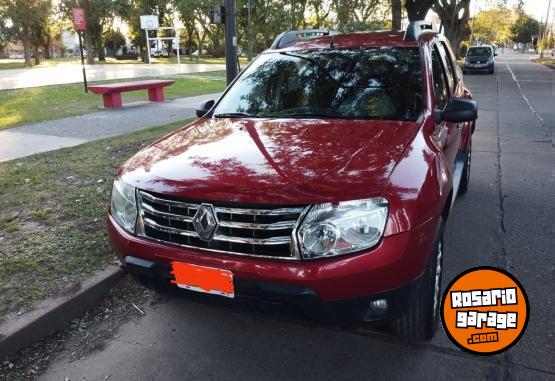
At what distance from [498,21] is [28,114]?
84.5 meters

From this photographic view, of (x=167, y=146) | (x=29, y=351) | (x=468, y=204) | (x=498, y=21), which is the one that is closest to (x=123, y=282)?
(x=29, y=351)

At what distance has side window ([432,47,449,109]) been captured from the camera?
3697mm

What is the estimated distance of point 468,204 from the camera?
17.6ft

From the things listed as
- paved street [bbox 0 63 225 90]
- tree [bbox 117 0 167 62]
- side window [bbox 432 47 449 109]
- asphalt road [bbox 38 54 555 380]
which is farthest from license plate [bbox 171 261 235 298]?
tree [bbox 117 0 167 62]

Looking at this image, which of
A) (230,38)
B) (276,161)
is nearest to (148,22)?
(230,38)

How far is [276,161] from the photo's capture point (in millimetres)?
2682

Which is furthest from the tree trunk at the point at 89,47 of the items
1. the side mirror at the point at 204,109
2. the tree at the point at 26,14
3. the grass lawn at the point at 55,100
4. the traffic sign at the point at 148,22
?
the side mirror at the point at 204,109

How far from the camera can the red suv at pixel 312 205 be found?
2299 mm

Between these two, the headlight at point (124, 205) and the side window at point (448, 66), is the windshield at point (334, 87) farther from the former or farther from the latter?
the headlight at point (124, 205)

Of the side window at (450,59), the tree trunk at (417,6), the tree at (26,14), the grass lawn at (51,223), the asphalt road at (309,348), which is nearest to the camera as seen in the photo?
the asphalt road at (309,348)

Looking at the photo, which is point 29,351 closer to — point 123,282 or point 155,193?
point 123,282

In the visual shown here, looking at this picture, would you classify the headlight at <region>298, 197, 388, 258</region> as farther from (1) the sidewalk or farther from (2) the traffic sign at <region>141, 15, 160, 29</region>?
(2) the traffic sign at <region>141, 15, 160, 29</region>

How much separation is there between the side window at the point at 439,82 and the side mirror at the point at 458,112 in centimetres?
17

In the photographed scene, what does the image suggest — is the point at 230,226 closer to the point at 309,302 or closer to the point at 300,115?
the point at 309,302
